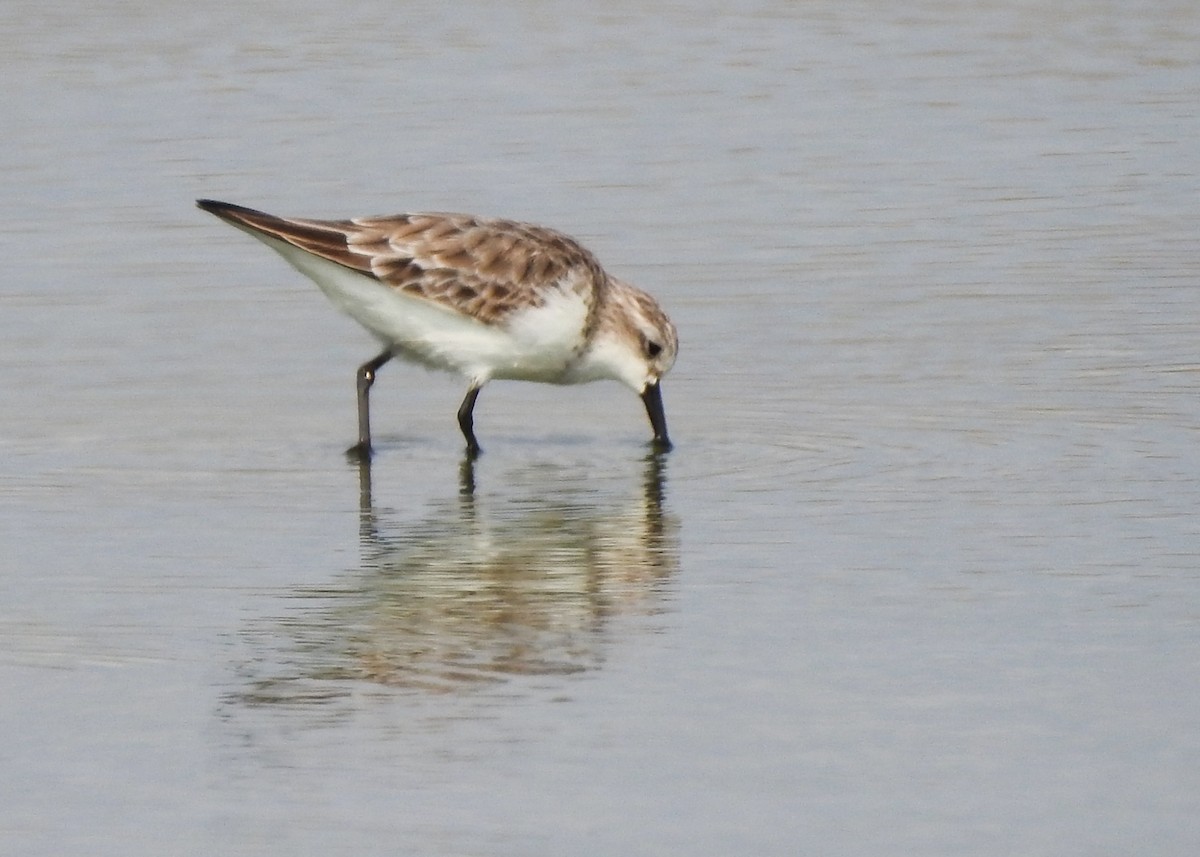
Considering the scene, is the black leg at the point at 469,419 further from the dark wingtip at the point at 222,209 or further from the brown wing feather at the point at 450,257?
the dark wingtip at the point at 222,209

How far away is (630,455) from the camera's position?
10352mm

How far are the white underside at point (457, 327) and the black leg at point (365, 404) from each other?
11 centimetres

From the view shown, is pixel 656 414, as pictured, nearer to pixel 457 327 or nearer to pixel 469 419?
pixel 469 419

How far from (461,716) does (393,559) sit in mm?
1865

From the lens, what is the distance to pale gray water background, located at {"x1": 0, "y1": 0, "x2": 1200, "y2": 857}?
6320 mm

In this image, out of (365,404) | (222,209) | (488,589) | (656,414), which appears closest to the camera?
(488,589)

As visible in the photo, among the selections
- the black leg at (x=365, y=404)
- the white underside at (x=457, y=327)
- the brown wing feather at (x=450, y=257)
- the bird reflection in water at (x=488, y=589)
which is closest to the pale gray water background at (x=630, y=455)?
the bird reflection in water at (x=488, y=589)

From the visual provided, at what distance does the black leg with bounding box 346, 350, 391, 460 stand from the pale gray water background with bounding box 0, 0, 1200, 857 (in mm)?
132

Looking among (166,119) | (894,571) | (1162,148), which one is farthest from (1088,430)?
(166,119)

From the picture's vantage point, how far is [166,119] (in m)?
16.2

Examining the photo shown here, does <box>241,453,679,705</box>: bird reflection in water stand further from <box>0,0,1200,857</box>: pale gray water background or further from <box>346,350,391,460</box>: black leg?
<box>346,350,391,460</box>: black leg

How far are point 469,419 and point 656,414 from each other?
768 mm

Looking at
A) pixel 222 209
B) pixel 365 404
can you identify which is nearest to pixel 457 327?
pixel 365 404

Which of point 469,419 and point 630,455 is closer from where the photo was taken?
point 630,455
